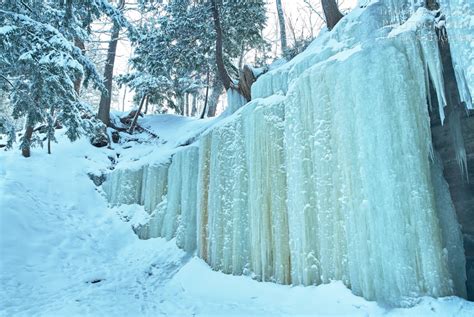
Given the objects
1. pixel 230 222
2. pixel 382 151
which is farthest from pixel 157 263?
pixel 382 151

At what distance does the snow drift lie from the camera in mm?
4098

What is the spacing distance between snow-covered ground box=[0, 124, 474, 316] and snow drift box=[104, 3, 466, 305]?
29 centimetres

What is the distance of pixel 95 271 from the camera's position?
7859 millimetres

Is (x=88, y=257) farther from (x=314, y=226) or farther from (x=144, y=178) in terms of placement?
(x=314, y=226)

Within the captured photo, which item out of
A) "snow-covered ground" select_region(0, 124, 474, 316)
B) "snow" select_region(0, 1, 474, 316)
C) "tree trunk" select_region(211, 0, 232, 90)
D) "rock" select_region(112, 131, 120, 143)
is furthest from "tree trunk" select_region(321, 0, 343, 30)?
"rock" select_region(112, 131, 120, 143)

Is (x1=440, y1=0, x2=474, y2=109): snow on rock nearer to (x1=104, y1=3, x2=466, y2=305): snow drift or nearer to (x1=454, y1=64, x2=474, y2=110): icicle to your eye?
(x1=454, y1=64, x2=474, y2=110): icicle

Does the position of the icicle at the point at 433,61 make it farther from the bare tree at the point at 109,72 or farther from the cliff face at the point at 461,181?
the bare tree at the point at 109,72

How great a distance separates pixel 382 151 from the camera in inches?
171

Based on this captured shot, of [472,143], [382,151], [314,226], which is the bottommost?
[314,226]

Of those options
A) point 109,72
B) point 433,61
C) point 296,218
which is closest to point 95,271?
point 296,218

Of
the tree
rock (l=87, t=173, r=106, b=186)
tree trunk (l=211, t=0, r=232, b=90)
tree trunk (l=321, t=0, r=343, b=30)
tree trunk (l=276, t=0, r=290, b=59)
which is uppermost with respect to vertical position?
tree trunk (l=276, t=0, r=290, b=59)

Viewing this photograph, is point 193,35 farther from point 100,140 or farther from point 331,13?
point 100,140

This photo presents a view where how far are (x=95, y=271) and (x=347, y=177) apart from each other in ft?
20.0

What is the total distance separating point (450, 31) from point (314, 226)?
3.01 m
